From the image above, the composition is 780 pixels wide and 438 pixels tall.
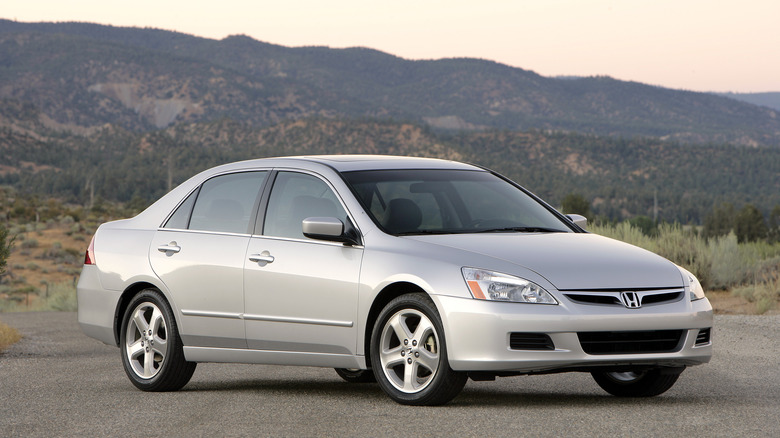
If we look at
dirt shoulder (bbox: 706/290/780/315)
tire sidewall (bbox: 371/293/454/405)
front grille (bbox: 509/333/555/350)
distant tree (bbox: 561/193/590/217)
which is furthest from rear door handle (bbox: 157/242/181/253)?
distant tree (bbox: 561/193/590/217)

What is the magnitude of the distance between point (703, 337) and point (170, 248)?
407cm

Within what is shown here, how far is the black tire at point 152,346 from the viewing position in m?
8.52

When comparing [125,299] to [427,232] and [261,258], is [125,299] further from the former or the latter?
[427,232]

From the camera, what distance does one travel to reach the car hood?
22.4ft

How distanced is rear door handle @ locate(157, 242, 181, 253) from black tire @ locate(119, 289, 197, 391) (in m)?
0.36

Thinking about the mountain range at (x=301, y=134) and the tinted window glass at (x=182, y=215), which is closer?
the tinted window glass at (x=182, y=215)

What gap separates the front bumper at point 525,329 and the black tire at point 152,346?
8.52 ft

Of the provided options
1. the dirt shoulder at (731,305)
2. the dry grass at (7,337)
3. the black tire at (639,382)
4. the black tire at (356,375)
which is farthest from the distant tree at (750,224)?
the black tire at (639,382)

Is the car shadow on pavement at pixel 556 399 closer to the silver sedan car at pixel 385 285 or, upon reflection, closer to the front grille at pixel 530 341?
the silver sedan car at pixel 385 285

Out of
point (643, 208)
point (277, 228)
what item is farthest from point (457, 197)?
point (643, 208)

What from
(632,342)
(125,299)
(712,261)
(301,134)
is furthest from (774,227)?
(632,342)

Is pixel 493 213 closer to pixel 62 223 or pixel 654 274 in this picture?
pixel 654 274

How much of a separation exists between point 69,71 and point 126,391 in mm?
164141

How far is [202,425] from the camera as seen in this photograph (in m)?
6.74
